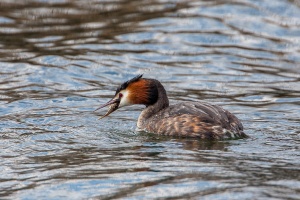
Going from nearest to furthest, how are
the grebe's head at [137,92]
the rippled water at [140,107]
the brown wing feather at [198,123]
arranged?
the rippled water at [140,107], the brown wing feather at [198,123], the grebe's head at [137,92]

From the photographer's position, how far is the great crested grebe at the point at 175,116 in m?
9.85

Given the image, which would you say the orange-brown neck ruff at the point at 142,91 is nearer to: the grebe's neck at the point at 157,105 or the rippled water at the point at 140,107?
the grebe's neck at the point at 157,105

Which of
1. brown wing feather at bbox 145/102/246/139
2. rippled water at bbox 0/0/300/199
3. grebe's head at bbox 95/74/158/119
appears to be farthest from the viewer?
grebe's head at bbox 95/74/158/119

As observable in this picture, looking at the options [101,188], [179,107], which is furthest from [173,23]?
[101,188]

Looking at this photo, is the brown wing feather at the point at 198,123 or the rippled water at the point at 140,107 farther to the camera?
the brown wing feather at the point at 198,123

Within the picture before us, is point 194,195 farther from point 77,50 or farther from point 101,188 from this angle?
point 77,50

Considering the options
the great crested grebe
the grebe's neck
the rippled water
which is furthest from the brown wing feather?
the grebe's neck

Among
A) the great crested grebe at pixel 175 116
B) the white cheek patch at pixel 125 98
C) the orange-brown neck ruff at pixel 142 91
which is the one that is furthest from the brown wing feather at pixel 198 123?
the white cheek patch at pixel 125 98

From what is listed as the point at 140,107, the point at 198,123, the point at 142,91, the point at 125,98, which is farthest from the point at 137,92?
the point at 140,107

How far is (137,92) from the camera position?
10.7m

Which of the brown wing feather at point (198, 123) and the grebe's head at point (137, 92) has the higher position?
the grebe's head at point (137, 92)

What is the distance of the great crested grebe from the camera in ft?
32.3

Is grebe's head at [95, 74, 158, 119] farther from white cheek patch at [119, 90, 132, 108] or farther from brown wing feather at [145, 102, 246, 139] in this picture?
brown wing feather at [145, 102, 246, 139]

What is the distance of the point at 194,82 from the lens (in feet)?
45.0
